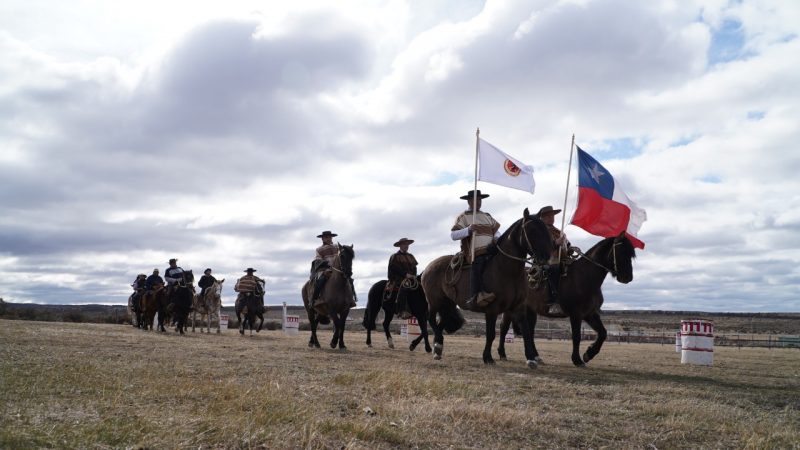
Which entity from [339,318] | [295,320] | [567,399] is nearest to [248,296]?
[295,320]

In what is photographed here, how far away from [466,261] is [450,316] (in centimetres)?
252

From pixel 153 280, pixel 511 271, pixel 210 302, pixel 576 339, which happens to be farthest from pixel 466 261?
pixel 153 280

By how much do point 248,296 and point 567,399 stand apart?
829 inches

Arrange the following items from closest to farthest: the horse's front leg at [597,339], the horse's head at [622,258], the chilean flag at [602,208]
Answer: the horse's head at [622,258] < the horse's front leg at [597,339] < the chilean flag at [602,208]

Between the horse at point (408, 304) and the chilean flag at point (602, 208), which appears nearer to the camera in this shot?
the chilean flag at point (602, 208)

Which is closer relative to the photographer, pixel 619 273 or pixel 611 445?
pixel 611 445

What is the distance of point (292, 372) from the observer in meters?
8.71

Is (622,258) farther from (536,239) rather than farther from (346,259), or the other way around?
(346,259)

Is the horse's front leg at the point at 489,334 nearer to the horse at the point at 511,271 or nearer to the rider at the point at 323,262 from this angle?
the horse at the point at 511,271

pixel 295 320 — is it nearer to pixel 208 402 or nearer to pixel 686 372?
pixel 686 372

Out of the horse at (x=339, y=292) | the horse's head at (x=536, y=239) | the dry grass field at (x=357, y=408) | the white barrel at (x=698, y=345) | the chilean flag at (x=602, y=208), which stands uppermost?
the chilean flag at (x=602, y=208)

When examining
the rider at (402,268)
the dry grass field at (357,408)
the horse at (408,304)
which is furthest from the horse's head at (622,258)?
the rider at (402,268)

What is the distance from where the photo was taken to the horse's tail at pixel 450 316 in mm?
14633

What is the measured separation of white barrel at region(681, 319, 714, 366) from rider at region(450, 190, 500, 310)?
546 cm
